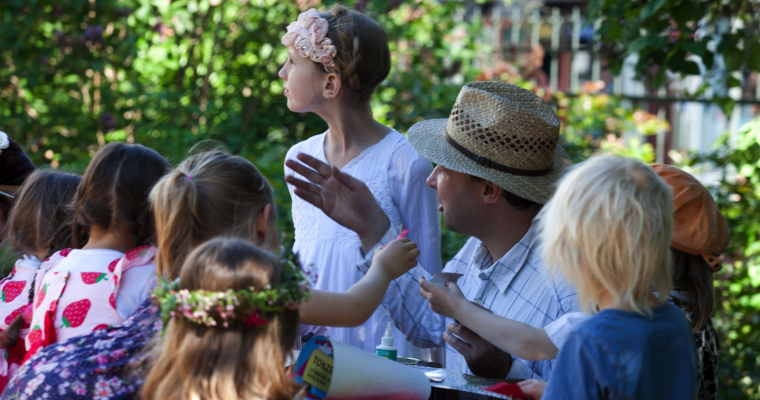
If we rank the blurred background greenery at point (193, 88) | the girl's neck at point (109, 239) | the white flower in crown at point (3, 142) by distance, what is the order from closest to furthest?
the girl's neck at point (109, 239) → the white flower in crown at point (3, 142) → the blurred background greenery at point (193, 88)

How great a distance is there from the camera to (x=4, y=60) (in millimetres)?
4965

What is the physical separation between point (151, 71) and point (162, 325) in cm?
424

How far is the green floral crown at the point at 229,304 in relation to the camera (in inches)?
54.7

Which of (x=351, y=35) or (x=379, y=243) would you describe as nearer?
(x=379, y=243)

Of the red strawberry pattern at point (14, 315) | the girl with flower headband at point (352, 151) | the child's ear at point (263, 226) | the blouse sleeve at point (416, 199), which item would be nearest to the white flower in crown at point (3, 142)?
the red strawberry pattern at point (14, 315)

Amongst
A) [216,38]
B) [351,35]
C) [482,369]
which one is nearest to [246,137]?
[216,38]

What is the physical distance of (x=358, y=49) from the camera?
2.45 metres

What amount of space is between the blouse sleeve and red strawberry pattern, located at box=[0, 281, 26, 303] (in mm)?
1234

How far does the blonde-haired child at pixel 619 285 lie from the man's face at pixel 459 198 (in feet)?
2.36

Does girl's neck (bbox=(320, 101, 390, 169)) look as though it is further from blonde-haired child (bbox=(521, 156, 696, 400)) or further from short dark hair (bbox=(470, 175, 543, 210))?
blonde-haired child (bbox=(521, 156, 696, 400))

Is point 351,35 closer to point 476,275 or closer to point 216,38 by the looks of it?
point 476,275

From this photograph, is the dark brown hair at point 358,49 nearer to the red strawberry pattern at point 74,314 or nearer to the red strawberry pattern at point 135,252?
the red strawberry pattern at point 135,252

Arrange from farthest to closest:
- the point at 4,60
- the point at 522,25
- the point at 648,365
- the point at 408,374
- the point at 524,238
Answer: the point at 522,25 → the point at 4,60 → the point at 524,238 → the point at 408,374 → the point at 648,365

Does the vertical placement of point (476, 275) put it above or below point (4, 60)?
below
